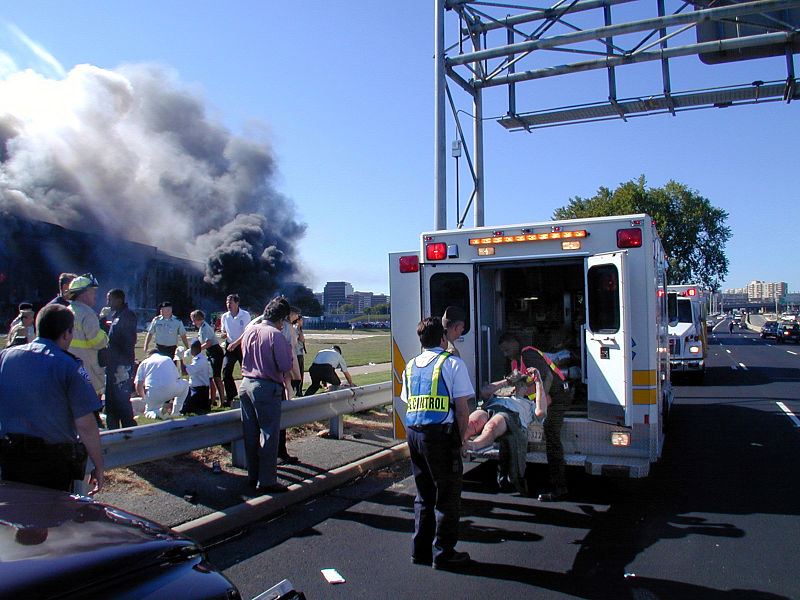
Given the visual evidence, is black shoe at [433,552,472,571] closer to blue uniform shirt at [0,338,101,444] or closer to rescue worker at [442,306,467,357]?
rescue worker at [442,306,467,357]

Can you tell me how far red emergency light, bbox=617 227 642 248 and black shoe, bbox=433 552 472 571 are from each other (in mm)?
3236

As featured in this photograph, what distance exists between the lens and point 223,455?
6875 mm

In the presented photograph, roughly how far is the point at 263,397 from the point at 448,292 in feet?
7.34

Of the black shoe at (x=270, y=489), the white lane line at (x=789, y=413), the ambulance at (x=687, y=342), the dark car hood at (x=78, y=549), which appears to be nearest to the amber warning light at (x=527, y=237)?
the black shoe at (x=270, y=489)

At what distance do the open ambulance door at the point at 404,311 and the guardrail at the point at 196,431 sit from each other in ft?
3.71

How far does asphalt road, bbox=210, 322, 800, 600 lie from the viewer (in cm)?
407

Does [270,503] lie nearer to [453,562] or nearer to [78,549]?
[453,562]

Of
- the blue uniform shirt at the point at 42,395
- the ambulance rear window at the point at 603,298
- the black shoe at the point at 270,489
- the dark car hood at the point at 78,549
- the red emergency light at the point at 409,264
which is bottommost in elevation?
the black shoe at the point at 270,489

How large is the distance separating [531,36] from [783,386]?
1182 centimetres

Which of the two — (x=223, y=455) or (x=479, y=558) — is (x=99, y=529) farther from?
(x=223, y=455)

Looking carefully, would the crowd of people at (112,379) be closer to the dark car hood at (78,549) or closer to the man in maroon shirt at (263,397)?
the man in maroon shirt at (263,397)

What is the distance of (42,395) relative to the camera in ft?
11.7

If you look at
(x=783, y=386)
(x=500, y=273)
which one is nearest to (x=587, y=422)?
(x=500, y=273)

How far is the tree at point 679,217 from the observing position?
48.8m
